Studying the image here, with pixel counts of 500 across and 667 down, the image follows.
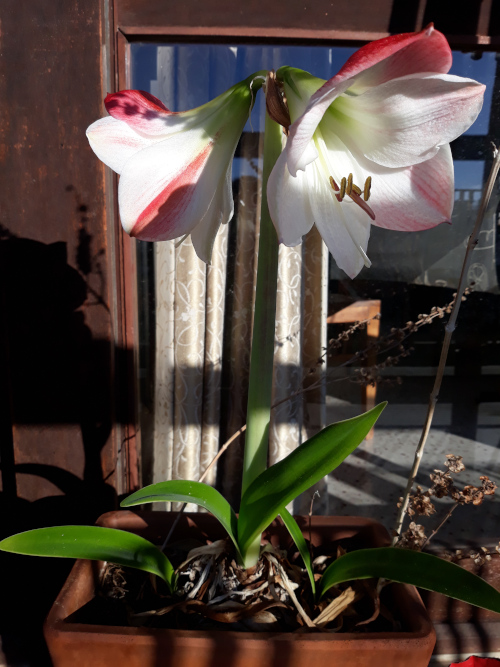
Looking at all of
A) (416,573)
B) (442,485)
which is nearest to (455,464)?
(442,485)

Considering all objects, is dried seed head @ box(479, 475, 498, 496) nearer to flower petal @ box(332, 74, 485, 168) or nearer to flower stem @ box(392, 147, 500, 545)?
flower stem @ box(392, 147, 500, 545)

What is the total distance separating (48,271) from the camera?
100 cm

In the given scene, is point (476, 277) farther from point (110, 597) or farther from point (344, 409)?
point (110, 597)

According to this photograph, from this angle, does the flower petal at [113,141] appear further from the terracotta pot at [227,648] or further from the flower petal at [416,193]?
the terracotta pot at [227,648]

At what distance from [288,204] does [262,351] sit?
225 mm

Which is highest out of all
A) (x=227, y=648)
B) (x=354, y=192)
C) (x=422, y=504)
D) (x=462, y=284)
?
(x=354, y=192)

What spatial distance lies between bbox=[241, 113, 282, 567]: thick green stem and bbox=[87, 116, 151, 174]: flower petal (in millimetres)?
150

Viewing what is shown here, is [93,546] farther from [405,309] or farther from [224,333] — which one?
[405,309]

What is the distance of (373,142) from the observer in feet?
1.51

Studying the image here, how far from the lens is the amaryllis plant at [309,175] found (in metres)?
0.39

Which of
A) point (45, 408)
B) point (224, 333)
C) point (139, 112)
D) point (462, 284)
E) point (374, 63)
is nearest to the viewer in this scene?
point (374, 63)

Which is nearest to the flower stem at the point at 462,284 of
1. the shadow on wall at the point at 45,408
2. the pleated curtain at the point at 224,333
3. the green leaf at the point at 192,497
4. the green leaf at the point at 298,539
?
the green leaf at the point at 298,539

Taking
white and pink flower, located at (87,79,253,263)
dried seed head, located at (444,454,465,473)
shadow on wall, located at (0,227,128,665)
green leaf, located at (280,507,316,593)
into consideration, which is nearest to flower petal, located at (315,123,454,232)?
white and pink flower, located at (87,79,253,263)

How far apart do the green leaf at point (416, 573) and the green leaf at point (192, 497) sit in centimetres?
15
